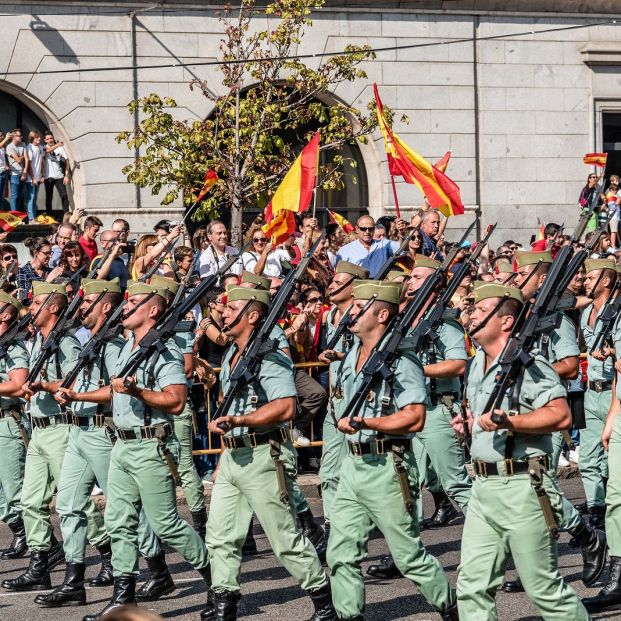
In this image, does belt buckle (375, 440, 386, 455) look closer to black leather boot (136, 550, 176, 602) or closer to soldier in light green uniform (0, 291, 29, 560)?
black leather boot (136, 550, 176, 602)

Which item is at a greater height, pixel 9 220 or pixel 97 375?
pixel 9 220

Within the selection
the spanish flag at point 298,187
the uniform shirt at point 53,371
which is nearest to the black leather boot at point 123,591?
the uniform shirt at point 53,371

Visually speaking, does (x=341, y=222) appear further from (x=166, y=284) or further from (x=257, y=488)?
(x=257, y=488)

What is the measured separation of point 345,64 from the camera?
20.8 m

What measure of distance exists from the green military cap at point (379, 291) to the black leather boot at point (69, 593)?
2707 mm

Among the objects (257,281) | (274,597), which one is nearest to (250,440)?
(274,597)

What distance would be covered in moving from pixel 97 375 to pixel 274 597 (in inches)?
72.7

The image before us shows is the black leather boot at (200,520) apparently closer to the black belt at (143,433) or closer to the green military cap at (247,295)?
the black belt at (143,433)

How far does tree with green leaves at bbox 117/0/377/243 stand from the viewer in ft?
63.1

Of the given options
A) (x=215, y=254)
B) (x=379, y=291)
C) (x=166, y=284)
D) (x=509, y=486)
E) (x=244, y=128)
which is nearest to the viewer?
(x=509, y=486)

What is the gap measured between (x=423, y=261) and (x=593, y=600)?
321 centimetres

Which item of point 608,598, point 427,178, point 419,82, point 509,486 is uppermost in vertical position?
point 419,82

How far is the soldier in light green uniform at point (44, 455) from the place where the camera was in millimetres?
9180

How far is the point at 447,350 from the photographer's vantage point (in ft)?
32.6
